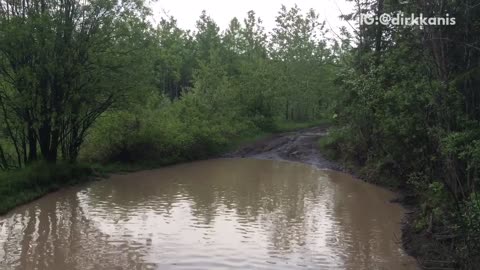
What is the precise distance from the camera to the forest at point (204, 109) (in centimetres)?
1090

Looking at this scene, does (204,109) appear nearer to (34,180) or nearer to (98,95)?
(98,95)

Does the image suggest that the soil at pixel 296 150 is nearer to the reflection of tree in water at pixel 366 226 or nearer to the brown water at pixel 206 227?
the reflection of tree in water at pixel 366 226

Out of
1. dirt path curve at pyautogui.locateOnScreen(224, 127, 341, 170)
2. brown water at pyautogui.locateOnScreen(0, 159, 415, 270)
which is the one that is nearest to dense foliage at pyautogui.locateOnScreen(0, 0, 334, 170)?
dirt path curve at pyautogui.locateOnScreen(224, 127, 341, 170)

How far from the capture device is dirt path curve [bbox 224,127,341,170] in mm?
30656

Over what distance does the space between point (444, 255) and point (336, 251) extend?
243 centimetres

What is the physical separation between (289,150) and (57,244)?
22914 millimetres

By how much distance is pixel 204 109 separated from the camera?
33.5 m

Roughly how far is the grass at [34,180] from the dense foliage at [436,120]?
487 inches

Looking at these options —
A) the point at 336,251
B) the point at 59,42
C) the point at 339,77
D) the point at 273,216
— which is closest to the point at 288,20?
the point at 339,77

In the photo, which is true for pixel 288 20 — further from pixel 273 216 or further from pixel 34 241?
pixel 34 241

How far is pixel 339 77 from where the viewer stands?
24.0m

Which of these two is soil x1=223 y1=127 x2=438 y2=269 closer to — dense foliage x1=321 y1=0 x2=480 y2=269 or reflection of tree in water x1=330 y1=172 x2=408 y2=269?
reflection of tree in water x1=330 y1=172 x2=408 y2=269

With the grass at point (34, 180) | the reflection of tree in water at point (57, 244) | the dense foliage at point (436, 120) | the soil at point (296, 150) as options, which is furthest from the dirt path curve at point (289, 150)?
the reflection of tree in water at point (57, 244)

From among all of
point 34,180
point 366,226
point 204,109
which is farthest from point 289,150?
point 366,226
